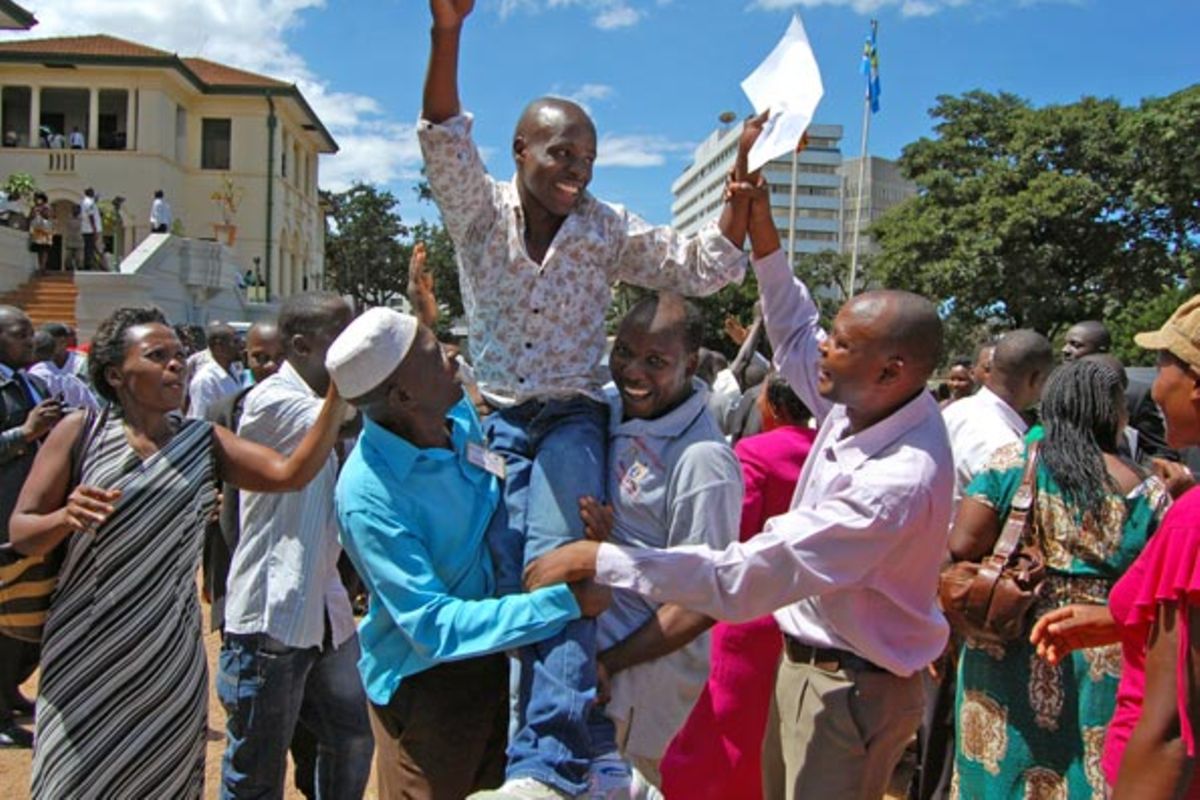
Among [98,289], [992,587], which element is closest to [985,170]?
[98,289]

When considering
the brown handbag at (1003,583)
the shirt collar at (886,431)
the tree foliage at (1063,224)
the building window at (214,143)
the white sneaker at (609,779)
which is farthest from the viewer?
the building window at (214,143)

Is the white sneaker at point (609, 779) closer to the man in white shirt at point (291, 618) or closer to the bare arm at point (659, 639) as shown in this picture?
the bare arm at point (659, 639)

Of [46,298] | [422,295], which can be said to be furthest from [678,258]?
[46,298]

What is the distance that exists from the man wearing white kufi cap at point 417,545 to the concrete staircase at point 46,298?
958 inches

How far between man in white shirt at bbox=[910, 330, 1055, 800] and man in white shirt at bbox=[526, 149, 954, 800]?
5.78 ft

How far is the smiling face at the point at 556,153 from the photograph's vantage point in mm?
2984

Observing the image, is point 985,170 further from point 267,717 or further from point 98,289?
point 267,717

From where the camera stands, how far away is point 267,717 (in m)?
3.59

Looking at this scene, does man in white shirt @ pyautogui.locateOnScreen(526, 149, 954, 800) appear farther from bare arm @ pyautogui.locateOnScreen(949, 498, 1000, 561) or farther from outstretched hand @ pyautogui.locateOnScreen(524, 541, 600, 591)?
bare arm @ pyautogui.locateOnScreen(949, 498, 1000, 561)

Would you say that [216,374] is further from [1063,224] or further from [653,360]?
[1063,224]

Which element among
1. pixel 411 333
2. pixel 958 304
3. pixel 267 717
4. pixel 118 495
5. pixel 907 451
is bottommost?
pixel 267 717

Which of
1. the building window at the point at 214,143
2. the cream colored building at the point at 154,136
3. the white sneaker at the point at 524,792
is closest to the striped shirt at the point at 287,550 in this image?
the white sneaker at the point at 524,792

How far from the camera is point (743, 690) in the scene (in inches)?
159

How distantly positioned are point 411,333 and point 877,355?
4.30 ft
